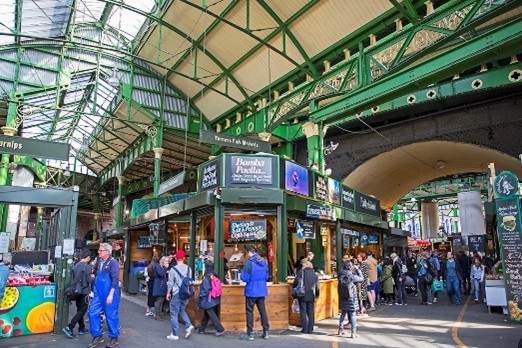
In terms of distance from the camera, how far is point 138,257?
1667 cm

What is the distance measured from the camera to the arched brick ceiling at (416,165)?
1577 cm

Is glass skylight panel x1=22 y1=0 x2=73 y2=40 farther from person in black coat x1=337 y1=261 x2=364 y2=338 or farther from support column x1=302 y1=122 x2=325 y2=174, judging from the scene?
person in black coat x1=337 y1=261 x2=364 y2=338

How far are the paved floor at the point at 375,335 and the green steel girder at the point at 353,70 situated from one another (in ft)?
19.1

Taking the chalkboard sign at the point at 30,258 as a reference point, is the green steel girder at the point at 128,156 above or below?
above

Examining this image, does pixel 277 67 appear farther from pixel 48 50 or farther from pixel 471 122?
pixel 48 50

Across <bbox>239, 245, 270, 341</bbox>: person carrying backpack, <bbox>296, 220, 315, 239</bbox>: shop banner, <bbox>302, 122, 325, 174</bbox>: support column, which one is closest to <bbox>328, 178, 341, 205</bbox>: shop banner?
<bbox>296, 220, 315, 239</bbox>: shop banner

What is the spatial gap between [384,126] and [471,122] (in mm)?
3426

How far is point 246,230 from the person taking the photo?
941 cm

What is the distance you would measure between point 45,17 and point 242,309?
17.5 m

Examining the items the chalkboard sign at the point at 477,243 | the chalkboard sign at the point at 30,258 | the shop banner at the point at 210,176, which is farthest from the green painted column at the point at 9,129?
the chalkboard sign at the point at 477,243

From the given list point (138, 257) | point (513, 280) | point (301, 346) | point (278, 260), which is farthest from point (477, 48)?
point (138, 257)

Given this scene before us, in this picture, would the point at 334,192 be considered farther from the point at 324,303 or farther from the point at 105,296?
the point at 105,296

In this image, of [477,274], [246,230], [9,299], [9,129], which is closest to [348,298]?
[246,230]

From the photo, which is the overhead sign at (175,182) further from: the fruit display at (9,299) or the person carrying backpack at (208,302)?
the fruit display at (9,299)
